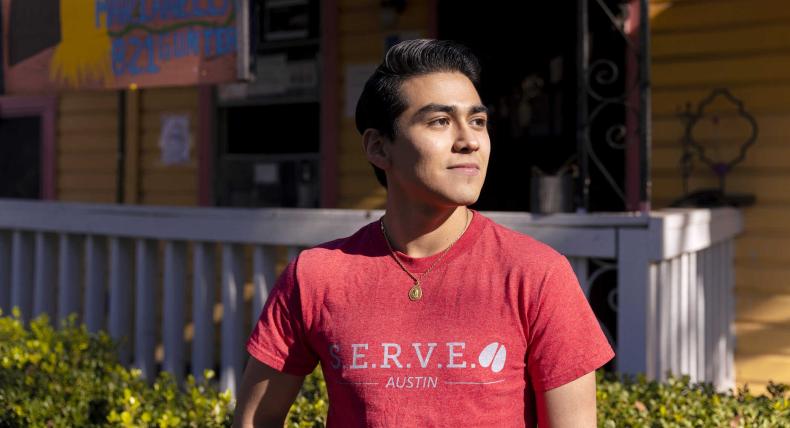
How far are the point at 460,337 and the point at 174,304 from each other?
3.38 m

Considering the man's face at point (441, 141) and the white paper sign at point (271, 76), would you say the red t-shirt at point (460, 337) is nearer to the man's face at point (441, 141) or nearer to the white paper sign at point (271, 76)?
the man's face at point (441, 141)

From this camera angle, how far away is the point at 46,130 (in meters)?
9.10

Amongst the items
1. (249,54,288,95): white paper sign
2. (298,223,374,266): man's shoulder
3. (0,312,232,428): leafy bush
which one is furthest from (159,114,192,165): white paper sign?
(298,223,374,266): man's shoulder

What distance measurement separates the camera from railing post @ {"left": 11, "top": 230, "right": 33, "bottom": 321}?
567 centimetres

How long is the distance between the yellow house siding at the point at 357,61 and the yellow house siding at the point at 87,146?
2.60 metres

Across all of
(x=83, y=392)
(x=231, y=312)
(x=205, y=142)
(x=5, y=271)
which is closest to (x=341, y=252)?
(x=83, y=392)

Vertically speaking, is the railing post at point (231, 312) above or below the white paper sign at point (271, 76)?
below

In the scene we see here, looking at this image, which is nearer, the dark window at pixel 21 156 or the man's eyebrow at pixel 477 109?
the man's eyebrow at pixel 477 109

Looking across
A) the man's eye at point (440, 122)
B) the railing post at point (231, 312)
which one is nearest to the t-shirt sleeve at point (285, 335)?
the man's eye at point (440, 122)

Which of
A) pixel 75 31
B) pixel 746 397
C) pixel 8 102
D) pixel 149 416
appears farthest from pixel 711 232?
pixel 8 102

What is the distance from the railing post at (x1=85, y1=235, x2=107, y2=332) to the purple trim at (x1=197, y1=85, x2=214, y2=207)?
2.71 m

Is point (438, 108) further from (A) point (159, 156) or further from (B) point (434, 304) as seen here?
(A) point (159, 156)

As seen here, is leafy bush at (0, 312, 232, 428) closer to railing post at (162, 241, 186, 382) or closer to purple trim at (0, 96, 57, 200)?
railing post at (162, 241, 186, 382)

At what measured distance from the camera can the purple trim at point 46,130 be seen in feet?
29.7
